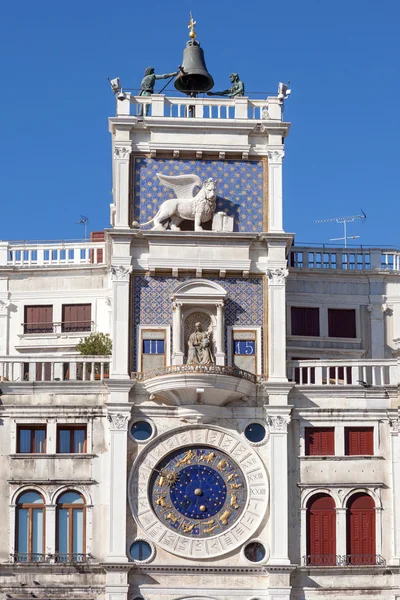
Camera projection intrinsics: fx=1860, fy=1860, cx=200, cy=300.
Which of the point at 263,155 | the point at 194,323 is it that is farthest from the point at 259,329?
the point at 263,155

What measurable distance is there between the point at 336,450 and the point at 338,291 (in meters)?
8.11

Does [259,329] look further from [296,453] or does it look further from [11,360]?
[11,360]

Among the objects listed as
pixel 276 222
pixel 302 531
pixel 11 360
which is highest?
pixel 276 222

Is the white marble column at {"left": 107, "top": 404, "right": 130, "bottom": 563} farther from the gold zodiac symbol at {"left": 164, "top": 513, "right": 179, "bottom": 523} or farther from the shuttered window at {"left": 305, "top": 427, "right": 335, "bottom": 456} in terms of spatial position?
the shuttered window at {"left": 305, "top": 427, "right": 335, "bottom": 456}

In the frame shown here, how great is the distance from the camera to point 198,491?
6188cm

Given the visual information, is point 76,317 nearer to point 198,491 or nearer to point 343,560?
point 198,491

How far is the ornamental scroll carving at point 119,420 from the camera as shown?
61.8m

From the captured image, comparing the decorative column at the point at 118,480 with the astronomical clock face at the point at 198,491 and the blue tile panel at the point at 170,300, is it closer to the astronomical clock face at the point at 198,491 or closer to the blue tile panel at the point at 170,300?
the astronomical clock face at the point at 198,491

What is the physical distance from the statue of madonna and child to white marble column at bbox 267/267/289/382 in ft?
7.03

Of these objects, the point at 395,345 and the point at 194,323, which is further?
the point at 395,345

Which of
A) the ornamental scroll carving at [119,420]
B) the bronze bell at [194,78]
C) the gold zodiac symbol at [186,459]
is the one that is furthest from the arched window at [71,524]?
the bronze bell at [194,78]

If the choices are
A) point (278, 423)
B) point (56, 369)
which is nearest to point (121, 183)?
point (56, 369)

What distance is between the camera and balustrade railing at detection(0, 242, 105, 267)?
68938 millimetres

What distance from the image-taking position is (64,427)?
205 feet
